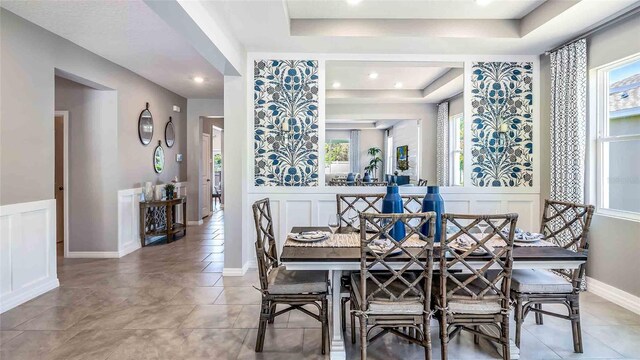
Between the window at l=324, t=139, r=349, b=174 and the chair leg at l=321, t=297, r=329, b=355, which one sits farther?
the window at l=324, t=139, r=349, b=174

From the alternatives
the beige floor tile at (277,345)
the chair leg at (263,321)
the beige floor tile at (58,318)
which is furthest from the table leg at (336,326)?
the beige floor tile at (58,318)

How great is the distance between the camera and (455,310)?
6.52 ft

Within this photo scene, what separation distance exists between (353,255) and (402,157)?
774 centimetres

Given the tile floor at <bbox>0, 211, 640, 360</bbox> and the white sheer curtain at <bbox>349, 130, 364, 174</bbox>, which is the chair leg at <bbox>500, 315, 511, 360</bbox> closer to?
the tile floor at <bbox>0, 211, 640, 360</bbox>

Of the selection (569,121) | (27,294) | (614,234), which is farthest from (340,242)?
(27,294)

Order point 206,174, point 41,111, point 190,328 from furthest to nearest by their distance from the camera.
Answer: point 206,174 < point 41,111 < point 190,328

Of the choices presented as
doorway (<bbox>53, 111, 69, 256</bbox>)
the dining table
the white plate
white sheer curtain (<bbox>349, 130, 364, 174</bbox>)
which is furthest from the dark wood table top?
white sheer curtain (<bbox>349, 130, 364, 174</bbox>)

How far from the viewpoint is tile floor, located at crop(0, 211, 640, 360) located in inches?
90.0

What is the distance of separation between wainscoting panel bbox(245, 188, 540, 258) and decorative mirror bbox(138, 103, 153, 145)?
2604mm

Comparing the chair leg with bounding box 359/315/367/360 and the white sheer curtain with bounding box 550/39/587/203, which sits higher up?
the white sheer curtain with bounding box 550/39/587/203

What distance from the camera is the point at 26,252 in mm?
3244

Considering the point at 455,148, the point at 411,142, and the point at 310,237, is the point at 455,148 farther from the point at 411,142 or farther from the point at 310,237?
the point at 310,237

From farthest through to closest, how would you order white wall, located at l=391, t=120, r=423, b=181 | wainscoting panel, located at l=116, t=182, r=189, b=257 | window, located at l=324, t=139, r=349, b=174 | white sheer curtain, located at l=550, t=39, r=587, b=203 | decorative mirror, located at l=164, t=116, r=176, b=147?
window, located at l=324, t=139, r=349, b=174 → white wall, located at l=391, t=120, r=423, b=181 → decorative mirror, located at l=164, t=116, r=176, b=147 → wainscoting panel, located at l=116, t=182, r=189, b=257 → white sheer curtain, located at l=550, t=39, r=587, b=203

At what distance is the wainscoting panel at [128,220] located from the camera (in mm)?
4832
